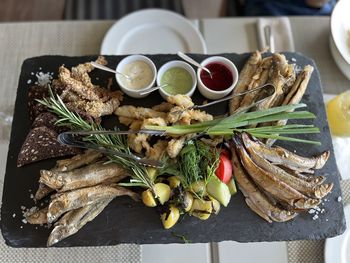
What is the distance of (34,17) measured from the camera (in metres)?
2.53

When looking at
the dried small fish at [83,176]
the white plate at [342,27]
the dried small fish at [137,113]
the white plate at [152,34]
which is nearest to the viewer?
the dried small fish at [83,176]

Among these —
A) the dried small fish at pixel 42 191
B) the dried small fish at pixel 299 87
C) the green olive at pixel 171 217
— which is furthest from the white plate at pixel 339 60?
the dried small fish at pixel 42 191

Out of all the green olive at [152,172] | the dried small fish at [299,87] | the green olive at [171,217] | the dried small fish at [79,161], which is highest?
the dried small fish at [299,87]

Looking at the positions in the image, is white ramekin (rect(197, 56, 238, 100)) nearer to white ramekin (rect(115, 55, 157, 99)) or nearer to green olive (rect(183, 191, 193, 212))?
white ramekin (rect(115, 55, 157, 99))

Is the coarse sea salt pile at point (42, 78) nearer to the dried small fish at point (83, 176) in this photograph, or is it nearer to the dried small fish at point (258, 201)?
the dried small fish at point (83, 176)

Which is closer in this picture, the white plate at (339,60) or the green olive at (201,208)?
the green olive at (201,208)

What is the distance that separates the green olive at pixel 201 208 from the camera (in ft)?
4.13

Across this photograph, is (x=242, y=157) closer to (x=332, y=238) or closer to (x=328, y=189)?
(x=328, y=189)

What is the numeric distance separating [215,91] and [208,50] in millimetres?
430

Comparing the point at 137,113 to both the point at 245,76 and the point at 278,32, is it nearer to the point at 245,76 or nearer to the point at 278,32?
the point at 245,76

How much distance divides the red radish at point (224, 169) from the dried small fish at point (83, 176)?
0.29 metres

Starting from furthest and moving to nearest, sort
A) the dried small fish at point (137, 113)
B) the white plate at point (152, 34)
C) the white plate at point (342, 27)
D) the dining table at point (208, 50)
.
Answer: the white plate at point (152, 34), the white plate at point (342, 27), the dining table at point (208, 50), the dried small fish at point (137, 113)

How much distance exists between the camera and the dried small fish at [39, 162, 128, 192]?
48.4 inches

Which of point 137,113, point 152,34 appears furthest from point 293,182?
point 152,34
